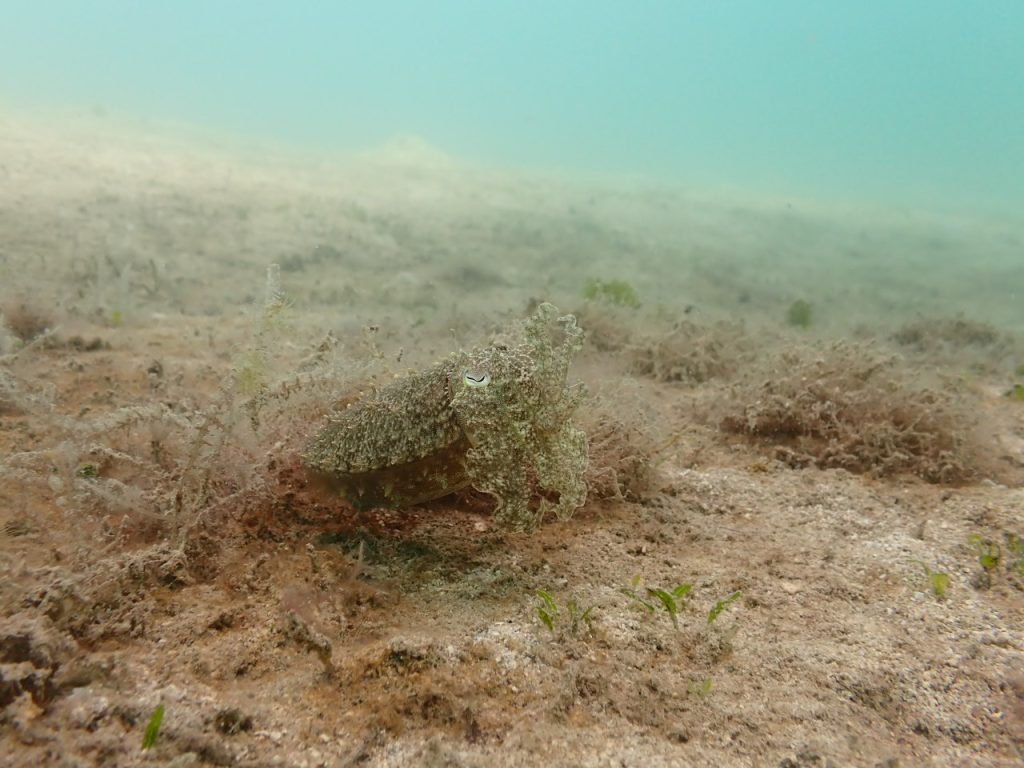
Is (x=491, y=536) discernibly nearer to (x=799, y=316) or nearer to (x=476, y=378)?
(x=476, y=378)

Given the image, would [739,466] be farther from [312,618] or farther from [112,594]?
[112,594]

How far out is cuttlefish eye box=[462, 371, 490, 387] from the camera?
2.41 m

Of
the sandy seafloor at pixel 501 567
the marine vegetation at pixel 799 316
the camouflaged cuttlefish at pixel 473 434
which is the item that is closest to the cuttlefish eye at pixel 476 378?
the camouflaged cuttlefish at pixel 473 434

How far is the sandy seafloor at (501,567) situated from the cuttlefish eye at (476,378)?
88cm

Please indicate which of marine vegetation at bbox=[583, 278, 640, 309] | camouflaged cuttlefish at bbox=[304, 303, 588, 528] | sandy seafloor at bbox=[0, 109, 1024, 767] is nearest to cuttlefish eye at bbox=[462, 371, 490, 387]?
camouflaged cuttlefish at bbox=[304, 303, 588, 528]

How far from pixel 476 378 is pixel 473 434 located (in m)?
0.24

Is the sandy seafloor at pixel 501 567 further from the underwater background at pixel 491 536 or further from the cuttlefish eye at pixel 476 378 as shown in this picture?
the cuttlefish eye at pixel 476 378

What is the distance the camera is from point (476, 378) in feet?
7.91

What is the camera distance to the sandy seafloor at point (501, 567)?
6.00ft

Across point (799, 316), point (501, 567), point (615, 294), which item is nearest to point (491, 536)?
point (501, 567)

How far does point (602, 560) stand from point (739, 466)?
1715 mm

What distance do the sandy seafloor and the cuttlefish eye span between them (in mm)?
879

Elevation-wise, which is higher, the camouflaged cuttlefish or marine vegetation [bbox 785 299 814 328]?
the camouflaged cuttlefish

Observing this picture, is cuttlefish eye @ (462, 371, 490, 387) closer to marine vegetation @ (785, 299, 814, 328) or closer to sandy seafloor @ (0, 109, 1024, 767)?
sandy seafloor @ (0, 109, 1024, 767)
